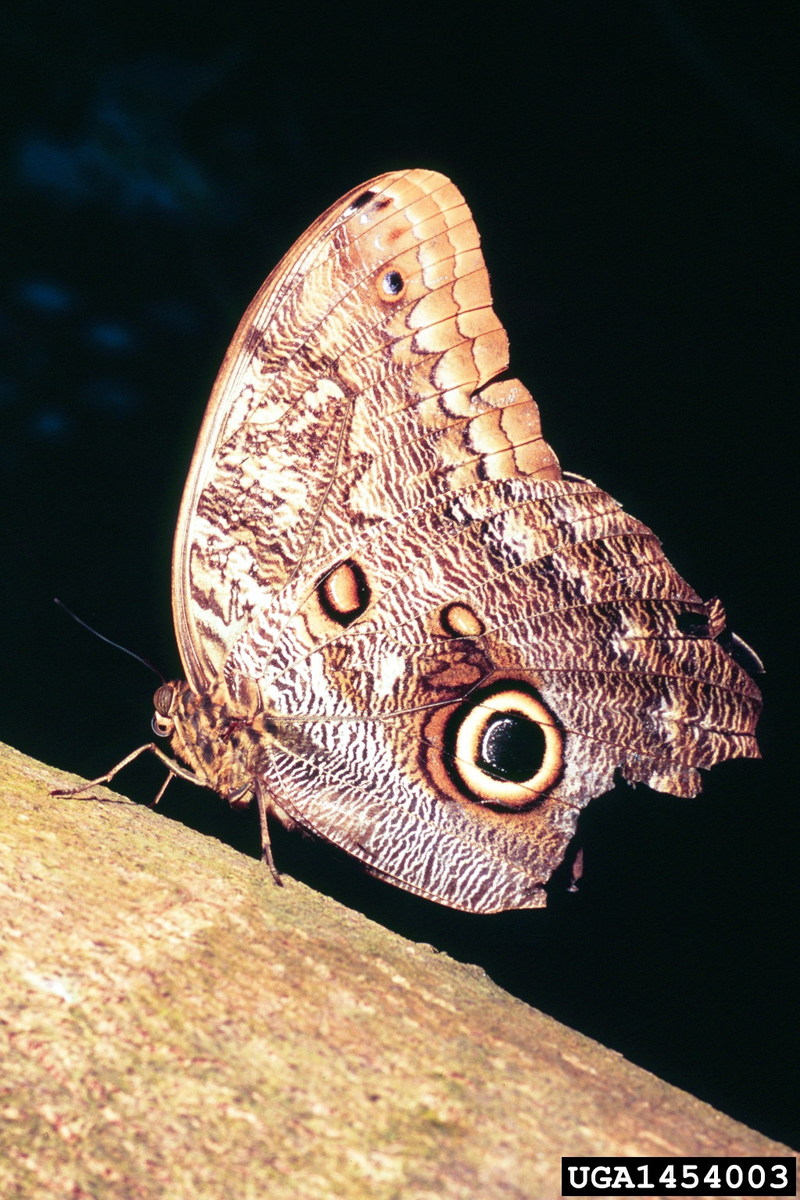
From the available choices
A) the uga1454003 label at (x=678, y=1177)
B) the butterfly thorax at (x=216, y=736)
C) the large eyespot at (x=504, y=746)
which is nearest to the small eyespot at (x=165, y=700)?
the butterfly thorax at (x=216, y=736)

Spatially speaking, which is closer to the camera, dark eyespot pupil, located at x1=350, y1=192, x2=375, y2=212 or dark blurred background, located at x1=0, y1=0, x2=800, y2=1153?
dark eyespot pupil, located at x1=350, y1=192, x2=375, y2=212

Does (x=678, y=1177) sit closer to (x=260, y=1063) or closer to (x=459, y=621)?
(x=260, y=1063)

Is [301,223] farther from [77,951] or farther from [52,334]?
[77,951]

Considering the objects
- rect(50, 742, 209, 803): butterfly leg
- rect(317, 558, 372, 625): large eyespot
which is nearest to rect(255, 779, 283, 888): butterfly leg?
rect(50, 742, 209, 803): butterfly leg

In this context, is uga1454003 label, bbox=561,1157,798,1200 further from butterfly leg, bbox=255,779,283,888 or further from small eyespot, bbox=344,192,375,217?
small eyespot, bbox=344,192,375,217

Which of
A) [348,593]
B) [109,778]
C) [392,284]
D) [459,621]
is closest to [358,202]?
[392,284]

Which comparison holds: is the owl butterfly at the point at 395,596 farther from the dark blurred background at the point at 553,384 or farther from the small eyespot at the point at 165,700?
the dark blurred background at the point at 553,384

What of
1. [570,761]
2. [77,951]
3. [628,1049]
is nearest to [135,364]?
[570,761]
